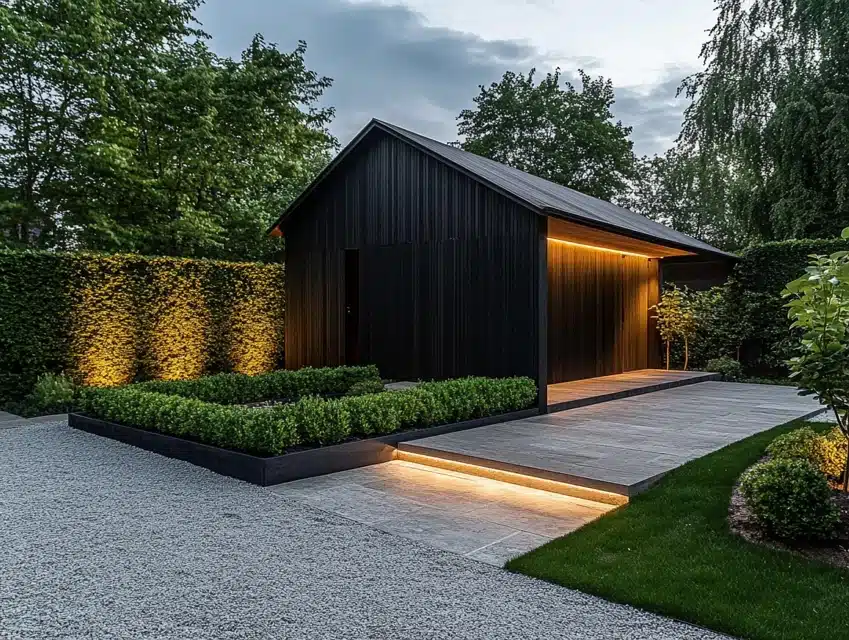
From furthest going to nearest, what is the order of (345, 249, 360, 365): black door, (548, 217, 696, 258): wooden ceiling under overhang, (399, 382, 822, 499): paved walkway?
1. (345, 249, 360, 365): black door
2. (548, 217, 696, 258): wooden ceiling under overhang
3. (399, 382, 822, 499): paved walkway

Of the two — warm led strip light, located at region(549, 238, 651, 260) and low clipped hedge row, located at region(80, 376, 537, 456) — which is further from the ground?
warm led strip light, located at region(549, 238, 651, 260)

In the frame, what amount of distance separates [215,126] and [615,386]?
9116 millimetres

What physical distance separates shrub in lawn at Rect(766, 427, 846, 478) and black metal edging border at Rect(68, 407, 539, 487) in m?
2.89

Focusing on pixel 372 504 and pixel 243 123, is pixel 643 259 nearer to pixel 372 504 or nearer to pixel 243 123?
pixel 243 123

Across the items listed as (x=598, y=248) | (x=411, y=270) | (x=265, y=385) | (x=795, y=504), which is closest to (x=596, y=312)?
(x=598, y=248)

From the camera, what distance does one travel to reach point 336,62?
15.9 m

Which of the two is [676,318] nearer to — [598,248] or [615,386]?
[598,248]

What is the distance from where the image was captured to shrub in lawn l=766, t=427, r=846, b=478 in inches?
167

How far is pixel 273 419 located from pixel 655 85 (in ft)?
74.2

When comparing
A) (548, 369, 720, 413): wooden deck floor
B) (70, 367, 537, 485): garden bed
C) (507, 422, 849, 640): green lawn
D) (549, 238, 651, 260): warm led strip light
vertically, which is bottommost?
(507, 422, 849, 640): green lawn

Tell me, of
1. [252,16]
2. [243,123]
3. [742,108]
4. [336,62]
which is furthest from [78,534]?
[742,108]

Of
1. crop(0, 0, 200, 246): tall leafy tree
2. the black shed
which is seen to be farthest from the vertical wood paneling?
crop(0, 0, 200, 246): tall leafy tree

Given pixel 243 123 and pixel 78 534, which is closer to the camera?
pixel 78 534

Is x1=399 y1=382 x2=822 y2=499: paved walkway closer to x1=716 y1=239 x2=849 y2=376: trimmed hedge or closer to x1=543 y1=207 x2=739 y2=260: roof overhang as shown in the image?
x1=543 y1=207 x2=739 y2=260: roof overhang
